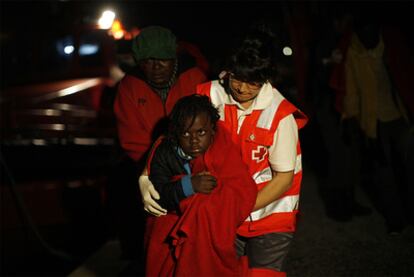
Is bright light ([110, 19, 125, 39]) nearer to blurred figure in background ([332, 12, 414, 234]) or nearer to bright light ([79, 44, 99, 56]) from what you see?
bright light ([79, 44, 99, 56])

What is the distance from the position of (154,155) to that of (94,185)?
3370 millimetres

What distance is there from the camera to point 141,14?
1473 centimetres

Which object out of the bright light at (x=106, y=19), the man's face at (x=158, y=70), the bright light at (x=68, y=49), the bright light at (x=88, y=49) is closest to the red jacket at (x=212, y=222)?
the man's face at (x=158, y=70)

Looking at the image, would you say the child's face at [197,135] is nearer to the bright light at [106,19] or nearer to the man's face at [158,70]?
the man's face at [158,70]

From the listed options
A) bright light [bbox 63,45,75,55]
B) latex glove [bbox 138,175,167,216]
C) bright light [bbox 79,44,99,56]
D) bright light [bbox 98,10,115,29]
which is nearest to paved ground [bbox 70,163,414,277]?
latex glove [bbox 138,175,167,216]

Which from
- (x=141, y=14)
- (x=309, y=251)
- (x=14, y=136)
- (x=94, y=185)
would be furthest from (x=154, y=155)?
(x=141, y=14)

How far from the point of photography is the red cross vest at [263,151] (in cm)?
247

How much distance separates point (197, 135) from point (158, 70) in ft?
3.36

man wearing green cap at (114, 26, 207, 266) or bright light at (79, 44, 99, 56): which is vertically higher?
bright light at (79, 44, 99, 56)

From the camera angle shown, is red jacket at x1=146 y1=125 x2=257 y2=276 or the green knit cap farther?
the green knit cap

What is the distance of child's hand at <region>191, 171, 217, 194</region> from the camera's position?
90.0 inches

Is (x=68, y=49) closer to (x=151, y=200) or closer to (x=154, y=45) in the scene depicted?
(x=154, y=45)

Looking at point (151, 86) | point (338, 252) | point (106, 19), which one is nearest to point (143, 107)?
point (151, 86)

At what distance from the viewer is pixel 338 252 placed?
3.93 m
